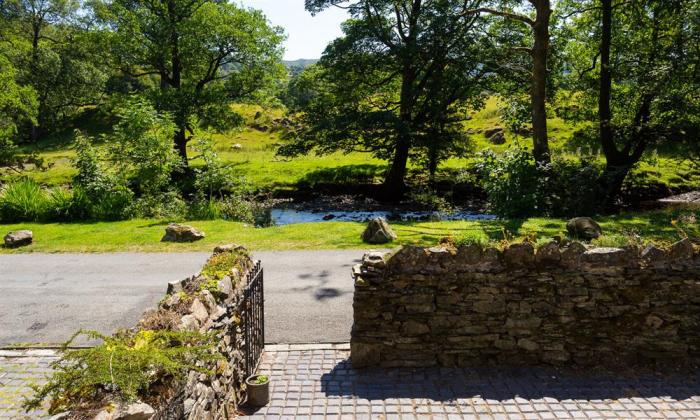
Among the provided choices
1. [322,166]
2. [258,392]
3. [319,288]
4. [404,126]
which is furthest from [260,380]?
[322,166]

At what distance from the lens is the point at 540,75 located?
60.4ft

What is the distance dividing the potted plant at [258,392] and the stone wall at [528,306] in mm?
1550

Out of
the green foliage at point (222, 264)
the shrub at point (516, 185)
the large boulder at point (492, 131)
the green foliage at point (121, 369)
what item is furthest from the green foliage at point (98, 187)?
the large boulder at point (492, 131)

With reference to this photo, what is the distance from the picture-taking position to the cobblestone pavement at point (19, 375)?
6617 mm

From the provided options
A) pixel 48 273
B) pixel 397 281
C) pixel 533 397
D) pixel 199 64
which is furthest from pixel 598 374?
pixel 199 64

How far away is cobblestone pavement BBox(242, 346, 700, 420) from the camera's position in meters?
6.52

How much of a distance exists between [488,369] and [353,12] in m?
20.9

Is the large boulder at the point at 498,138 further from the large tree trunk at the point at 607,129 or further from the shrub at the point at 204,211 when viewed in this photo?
the shrub at the point at 204,211

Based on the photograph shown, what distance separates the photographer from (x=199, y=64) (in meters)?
29.1

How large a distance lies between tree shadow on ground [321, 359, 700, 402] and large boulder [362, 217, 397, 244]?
7135 millimetres

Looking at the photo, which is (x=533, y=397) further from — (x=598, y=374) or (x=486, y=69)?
(x=486, y=69)

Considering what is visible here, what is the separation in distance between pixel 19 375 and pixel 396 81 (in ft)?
76.7

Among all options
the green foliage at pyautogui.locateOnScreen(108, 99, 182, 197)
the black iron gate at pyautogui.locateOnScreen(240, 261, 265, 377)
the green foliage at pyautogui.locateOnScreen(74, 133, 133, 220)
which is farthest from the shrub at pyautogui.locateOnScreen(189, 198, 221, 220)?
the black iron gate at pyautogui.locateOnScreen(240, 261, 265, 377)

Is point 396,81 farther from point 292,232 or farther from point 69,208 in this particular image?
point 69,208
